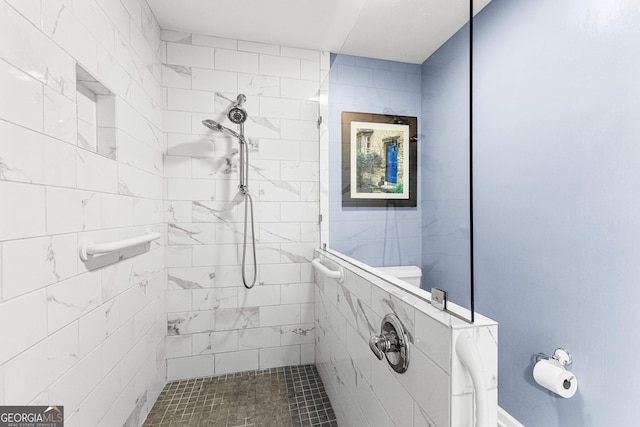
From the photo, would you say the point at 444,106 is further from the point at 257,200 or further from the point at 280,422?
the point at 280,422

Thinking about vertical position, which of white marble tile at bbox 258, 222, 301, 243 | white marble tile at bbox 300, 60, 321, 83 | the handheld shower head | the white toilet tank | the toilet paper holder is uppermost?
white marble tile at bbox 300, 60, 321, 83

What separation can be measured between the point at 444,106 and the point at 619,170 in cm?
71

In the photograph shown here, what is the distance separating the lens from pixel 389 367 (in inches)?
37.1

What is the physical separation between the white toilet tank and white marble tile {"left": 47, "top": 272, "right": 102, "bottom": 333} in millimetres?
1121

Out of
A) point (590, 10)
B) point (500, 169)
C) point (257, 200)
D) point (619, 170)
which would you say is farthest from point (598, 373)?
point (257, 200)

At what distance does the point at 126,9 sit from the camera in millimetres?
1368

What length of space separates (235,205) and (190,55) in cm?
104

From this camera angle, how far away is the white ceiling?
39.4 inches

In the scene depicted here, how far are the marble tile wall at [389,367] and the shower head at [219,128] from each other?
980mm

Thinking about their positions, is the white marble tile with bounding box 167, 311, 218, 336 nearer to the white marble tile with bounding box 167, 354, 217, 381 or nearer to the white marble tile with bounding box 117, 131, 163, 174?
the white marble tile with bounding box 167, 354, 217, 381

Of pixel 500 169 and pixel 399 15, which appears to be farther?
pixel 500 169

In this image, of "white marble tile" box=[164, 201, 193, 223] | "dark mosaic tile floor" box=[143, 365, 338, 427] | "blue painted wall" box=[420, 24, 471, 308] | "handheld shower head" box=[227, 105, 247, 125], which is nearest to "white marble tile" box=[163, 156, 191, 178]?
"white marble tile" box=[164, 201, 193, 223]

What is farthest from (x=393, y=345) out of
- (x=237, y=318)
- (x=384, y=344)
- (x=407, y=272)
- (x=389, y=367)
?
(x=237, y=318)

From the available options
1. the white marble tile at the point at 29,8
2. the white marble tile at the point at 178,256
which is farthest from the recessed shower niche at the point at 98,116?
the white marble tile at the point at 178,256
